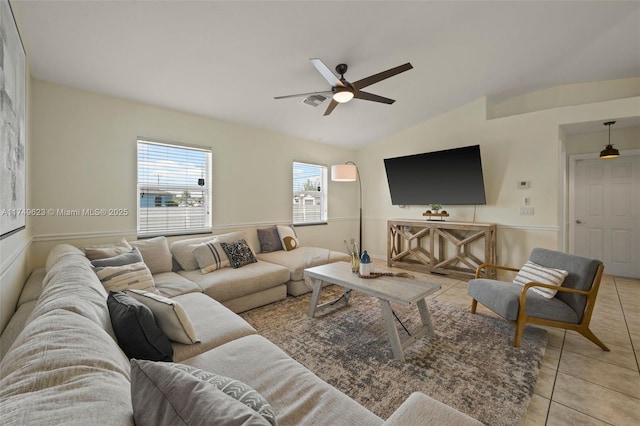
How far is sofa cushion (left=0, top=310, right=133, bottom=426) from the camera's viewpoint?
0.55m

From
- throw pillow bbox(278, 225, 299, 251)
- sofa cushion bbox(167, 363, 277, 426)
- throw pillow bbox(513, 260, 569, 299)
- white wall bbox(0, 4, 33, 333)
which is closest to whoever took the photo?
sofa cushion bbox(167, 363, 277, 426)

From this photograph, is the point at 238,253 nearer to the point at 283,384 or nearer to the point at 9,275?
the point at 9,275

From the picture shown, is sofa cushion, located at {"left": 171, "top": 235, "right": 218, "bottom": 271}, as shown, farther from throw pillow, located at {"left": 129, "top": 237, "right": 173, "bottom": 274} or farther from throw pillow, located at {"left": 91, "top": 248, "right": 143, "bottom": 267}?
throw pillow, located at {"left": 91, "top": 248, "right": 143, "bottom": 267}

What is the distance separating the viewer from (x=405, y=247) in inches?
201

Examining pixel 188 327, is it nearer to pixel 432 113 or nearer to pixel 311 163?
pixel 311 163

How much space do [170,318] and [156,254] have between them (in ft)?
6.00

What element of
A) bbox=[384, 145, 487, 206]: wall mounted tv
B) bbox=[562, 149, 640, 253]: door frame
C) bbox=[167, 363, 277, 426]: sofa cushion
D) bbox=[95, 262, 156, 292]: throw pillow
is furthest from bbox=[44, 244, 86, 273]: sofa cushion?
bbox=[562, 149, 640, 253]: door frame

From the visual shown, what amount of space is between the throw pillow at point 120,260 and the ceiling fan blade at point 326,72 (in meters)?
2.36

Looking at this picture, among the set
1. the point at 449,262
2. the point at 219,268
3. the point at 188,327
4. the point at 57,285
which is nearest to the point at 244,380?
the point at 188,327

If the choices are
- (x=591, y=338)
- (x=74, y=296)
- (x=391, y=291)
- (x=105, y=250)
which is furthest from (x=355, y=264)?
(x=105, y=250)

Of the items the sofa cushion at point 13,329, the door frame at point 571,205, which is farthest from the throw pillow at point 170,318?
the door frame at point 571,205

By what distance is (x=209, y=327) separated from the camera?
172cm

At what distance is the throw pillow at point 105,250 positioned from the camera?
2.49m

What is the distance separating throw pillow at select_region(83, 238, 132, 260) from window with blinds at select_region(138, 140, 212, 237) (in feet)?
1.66
